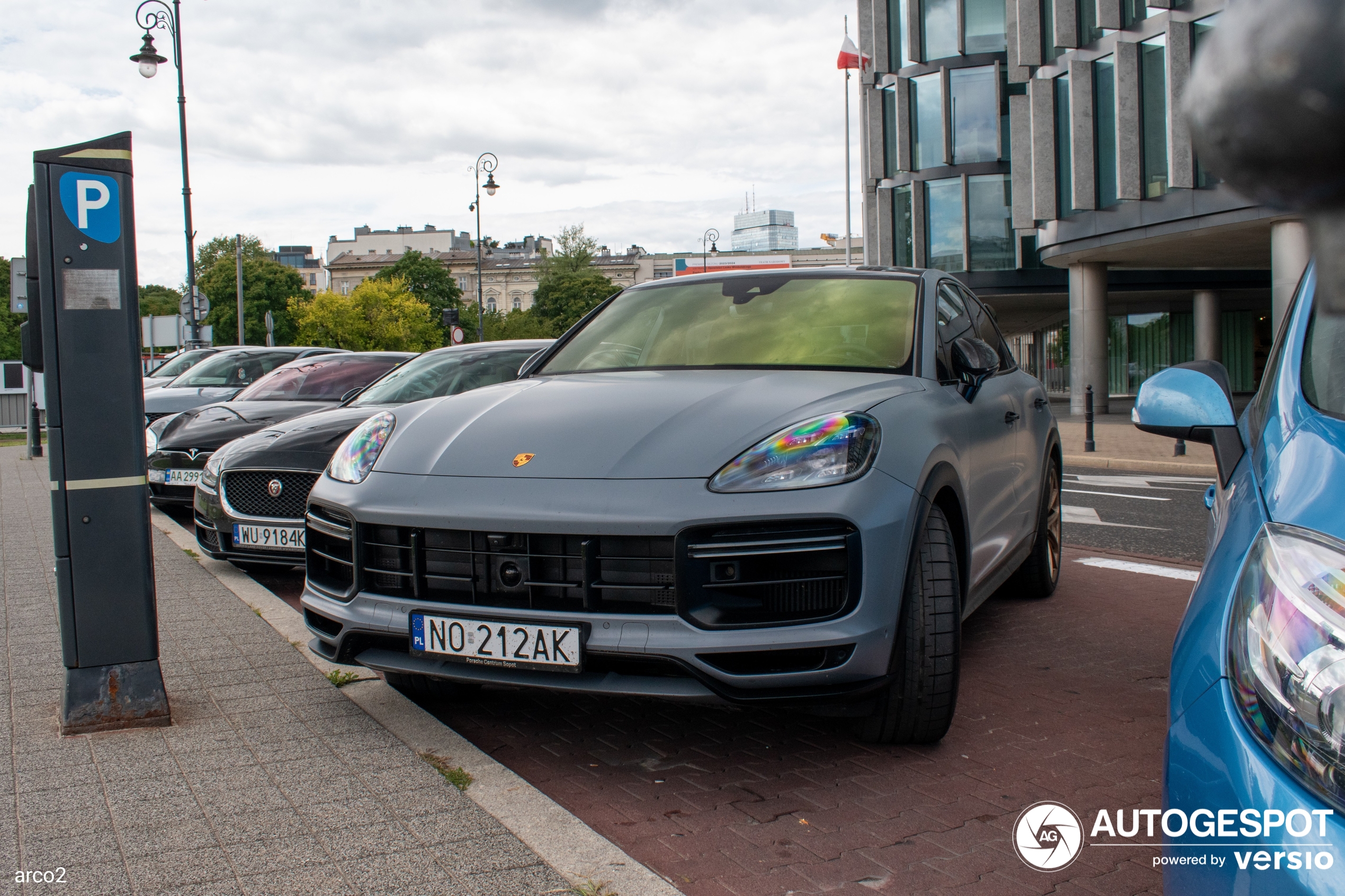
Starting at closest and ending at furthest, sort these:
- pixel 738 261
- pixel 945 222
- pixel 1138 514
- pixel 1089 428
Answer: pixel 1138 514, pixel 1089 428, pixel 945 222, pixel 738 261

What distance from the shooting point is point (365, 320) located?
69.8 metres

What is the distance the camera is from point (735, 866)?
2.62 meters

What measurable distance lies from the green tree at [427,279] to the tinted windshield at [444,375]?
8229 cm

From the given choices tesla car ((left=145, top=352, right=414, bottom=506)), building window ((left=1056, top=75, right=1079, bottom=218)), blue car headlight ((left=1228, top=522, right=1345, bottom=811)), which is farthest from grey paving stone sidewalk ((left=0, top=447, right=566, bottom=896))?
building window ((left=1056, top=75, right=1079, bottom=218))

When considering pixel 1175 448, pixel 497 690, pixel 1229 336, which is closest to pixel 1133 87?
pixel 1175 448

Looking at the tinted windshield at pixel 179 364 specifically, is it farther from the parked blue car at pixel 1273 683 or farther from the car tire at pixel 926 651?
the parked blue car at pixel 1273 683

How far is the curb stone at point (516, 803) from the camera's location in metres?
2.53

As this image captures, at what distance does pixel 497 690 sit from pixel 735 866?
69.0 inches

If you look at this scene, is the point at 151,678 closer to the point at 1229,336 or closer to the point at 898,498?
the point at 898,498

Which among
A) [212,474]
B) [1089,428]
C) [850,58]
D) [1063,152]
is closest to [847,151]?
[850,58]

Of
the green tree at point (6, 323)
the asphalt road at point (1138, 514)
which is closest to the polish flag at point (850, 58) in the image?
the asphalt road at point (1138, 514)

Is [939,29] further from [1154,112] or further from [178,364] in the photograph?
[178,364]

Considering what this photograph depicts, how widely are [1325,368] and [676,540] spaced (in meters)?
1.53

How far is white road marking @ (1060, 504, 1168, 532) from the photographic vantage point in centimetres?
870
